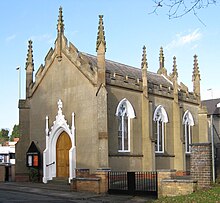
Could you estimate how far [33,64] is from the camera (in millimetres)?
29594

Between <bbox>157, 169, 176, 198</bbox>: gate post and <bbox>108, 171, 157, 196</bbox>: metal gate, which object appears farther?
<bbox>108, 171, 157, 196</bbox>: metal gate

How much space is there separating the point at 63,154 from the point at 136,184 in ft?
27.4

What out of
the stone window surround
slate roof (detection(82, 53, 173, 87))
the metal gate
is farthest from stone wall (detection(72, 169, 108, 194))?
the stone window surround

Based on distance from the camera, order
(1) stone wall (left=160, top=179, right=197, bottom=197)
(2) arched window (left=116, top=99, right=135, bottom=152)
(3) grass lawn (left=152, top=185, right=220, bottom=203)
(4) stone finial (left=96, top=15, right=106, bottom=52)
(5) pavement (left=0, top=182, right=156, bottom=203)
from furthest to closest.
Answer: (2) arched window (left=116, top=99, right=135, bottom=152) < (4) stone finial (left=96, top=15, right=106, bottom=52) < (5) pavement (left=0, top=182, right=156, bottom=203) < (1) stone wall (left=160, top=179, right=197, bottom=197) < (3) grass lawn (left=152, top=185, right=220, bottom=203)

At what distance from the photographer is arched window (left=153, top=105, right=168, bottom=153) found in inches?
1147

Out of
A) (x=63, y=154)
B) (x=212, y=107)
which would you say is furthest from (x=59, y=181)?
(x=212, y=107)

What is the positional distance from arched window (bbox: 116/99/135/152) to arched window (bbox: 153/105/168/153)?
125 inches

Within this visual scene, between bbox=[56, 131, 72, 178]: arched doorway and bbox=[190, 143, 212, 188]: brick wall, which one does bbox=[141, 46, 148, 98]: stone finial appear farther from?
bbox=[190, 143, 212, 188]: brick wall

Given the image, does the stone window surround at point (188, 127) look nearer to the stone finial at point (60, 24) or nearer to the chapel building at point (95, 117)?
the chapel building at point (95, 117)

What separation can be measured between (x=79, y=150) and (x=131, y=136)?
377 cm

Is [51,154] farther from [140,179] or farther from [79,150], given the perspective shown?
[140,179]

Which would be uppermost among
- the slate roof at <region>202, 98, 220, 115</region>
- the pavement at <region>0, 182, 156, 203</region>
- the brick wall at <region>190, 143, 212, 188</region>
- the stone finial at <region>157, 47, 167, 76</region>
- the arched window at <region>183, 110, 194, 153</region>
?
the stone finial at <region>157, 47, 167, 76</region>

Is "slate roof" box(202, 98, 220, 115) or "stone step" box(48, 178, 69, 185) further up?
"slate roof" box(202, 98, 220, 115)

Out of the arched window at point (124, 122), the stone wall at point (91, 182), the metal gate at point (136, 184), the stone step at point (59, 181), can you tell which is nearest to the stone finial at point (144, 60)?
the arched window at point (124, 122)
